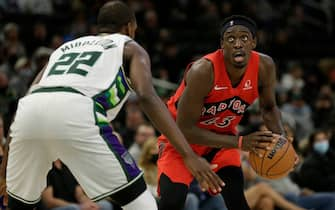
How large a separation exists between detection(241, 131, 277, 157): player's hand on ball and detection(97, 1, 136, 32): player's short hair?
1.25 m

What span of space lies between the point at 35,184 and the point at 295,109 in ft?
29.0

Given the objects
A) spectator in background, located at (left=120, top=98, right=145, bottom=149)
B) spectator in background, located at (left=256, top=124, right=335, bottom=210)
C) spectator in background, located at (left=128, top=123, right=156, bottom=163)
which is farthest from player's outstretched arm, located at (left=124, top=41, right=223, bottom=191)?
spectator in background, located at (left=120, top=98, right=145, bottom=149)

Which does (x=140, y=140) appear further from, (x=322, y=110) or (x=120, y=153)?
(x=322, y=110)

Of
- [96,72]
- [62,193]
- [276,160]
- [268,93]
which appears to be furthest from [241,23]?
[62,193]

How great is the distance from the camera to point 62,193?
7.34m

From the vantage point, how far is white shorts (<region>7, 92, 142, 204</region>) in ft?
13.0

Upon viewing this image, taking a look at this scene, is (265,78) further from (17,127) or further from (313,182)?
(313,182)

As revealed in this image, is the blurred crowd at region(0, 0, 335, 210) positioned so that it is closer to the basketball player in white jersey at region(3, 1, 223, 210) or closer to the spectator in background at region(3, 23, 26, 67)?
the spectator in background at region(3, 23, 26, 67)

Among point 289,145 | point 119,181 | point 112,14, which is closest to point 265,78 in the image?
point 289,145

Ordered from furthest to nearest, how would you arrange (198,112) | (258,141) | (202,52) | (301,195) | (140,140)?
(202,52)
(301,195)
(140,140)
(198,112)
(258,141)

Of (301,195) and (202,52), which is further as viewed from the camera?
(202,52)

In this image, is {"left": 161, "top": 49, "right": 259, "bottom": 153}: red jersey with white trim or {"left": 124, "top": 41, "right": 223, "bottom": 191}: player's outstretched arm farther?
{"left": 161, "top": 49, "right": 259, "bottom": 153}: red jersey with white trim

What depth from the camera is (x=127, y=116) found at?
1012 cm

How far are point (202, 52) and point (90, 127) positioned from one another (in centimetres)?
949
